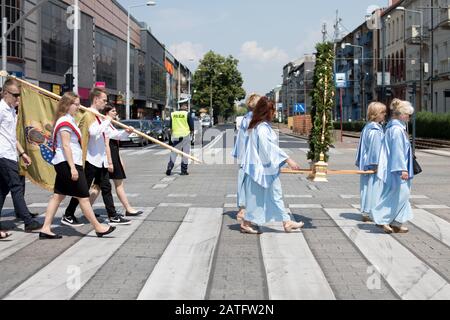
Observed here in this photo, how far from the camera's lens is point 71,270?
5734mm

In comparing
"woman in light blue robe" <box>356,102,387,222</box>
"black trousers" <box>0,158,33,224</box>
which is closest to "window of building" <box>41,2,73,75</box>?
"black trousers" <box>0,158,33,224</box>

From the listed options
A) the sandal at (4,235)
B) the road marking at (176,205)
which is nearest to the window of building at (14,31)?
the road marking at (176,205)

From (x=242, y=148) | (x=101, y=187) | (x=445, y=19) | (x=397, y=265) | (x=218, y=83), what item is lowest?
(x=397, y=265)

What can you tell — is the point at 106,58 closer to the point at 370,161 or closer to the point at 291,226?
the point at 370,161

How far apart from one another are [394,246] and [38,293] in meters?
3.91

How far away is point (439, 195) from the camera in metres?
11.8

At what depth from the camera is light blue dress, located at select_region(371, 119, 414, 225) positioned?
774cm

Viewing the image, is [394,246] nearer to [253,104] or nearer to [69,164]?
[253,104]

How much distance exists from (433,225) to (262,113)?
2.81m

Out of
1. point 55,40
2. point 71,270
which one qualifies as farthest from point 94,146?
point 55,40

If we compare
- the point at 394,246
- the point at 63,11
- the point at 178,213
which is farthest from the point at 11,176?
the point at 63,11

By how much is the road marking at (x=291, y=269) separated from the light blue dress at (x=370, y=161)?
4.01 feet

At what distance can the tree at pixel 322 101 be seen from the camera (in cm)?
857
